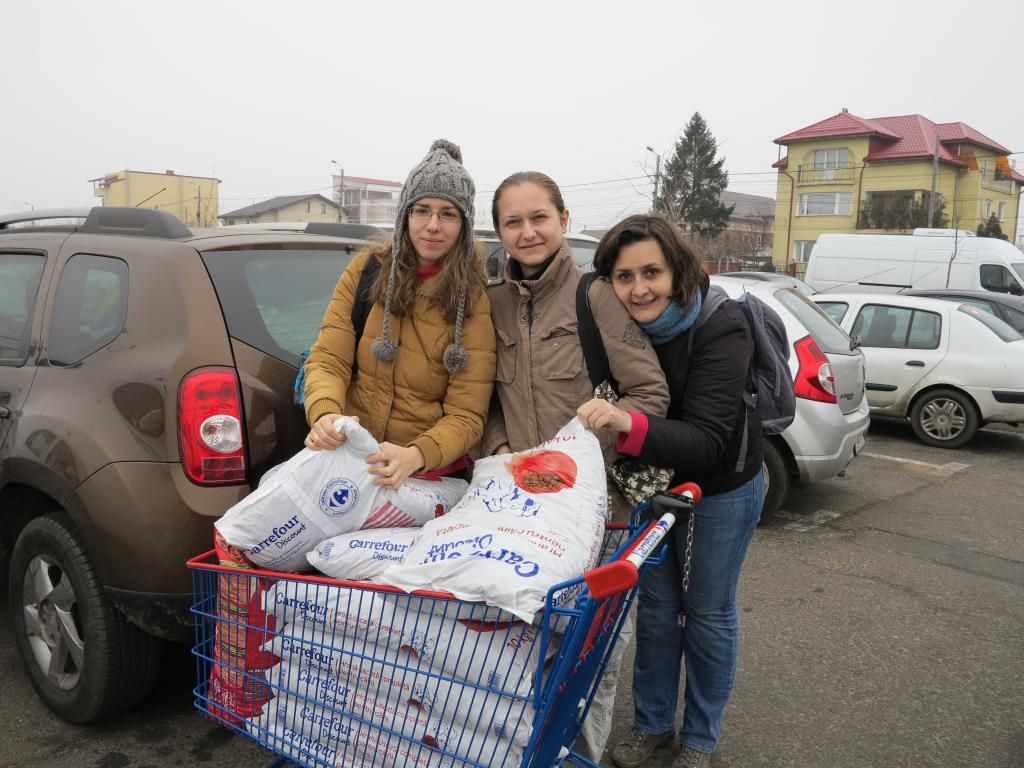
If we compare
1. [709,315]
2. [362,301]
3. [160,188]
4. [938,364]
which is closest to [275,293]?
[362,301]

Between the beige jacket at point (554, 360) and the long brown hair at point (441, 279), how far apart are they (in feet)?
0.37

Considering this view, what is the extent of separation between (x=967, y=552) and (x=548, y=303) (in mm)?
4093

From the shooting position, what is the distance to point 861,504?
6227mm

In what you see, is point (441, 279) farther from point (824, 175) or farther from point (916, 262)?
point (824, 175)

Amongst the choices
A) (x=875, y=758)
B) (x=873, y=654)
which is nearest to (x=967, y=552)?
(x=873, y=654)

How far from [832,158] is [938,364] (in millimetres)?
41485

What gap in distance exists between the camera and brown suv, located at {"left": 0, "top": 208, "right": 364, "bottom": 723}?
8.27ft

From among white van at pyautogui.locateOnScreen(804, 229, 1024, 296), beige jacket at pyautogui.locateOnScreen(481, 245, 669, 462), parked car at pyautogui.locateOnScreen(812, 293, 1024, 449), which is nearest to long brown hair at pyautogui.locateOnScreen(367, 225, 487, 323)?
beige jacket at pyautogui.locateOnScreen(481, 245, 669, 462)

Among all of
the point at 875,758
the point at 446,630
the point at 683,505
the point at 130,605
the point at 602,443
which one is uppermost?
the point at 602,443

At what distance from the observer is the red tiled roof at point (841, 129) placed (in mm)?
43812

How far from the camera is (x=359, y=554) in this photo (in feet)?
6.81

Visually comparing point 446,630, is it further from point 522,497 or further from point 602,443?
point 602,443

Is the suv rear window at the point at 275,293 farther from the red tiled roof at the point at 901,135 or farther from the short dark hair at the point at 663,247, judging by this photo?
the red tiled roof at the point at 901,135

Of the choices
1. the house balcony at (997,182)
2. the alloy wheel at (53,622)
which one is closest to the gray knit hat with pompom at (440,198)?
the alloy wheel at (53,622)
